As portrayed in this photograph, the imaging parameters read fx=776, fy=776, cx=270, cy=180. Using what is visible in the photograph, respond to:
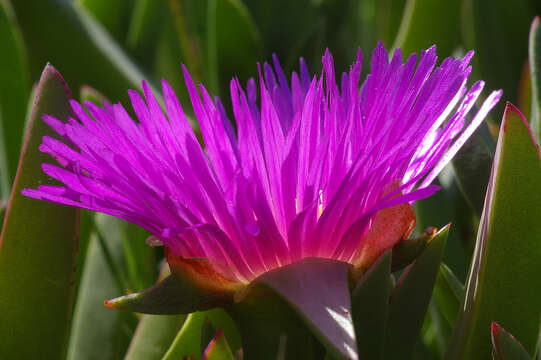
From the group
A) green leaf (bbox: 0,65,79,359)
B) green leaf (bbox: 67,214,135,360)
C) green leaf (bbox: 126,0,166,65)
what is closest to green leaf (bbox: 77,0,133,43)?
green leaf (bbox: 126,0,166,65)

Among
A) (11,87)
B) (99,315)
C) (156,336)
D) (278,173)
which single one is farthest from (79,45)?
(278,173)

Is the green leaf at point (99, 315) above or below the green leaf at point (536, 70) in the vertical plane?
below

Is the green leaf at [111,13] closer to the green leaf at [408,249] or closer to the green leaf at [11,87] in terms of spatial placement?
the green leaf at [11,87]

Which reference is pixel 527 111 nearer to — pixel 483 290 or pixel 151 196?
pixel 483 290

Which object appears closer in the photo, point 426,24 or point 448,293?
point 448,293

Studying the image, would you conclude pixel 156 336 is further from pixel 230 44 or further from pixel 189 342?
pixel 230 44

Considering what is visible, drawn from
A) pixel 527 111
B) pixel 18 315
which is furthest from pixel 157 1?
pixel 18 315

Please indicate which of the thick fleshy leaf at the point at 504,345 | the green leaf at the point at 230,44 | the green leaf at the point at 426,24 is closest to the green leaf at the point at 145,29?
the green leaf at the point at 230,44
